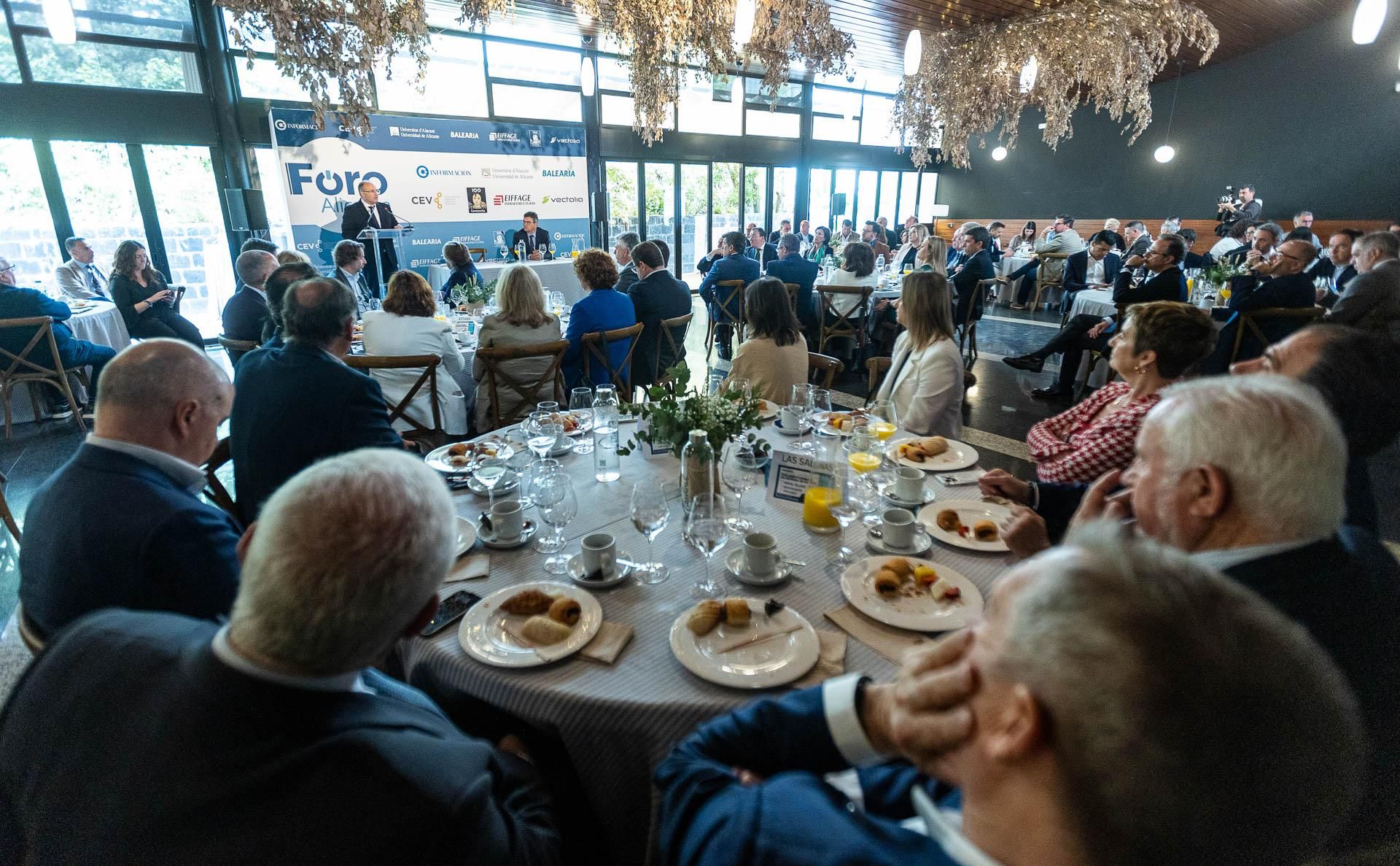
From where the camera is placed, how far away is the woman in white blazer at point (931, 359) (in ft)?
9.30

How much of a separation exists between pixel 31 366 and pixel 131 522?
16.5 ft

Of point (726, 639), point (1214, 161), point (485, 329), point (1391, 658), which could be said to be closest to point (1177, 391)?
point (1391, 658)

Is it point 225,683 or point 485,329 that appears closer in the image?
point 225,683

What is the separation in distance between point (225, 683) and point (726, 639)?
0.86m

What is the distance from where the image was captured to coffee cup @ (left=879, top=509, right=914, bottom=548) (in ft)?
5.33

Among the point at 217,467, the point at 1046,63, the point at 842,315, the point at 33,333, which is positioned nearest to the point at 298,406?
the point at 217,467

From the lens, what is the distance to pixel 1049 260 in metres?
9.95

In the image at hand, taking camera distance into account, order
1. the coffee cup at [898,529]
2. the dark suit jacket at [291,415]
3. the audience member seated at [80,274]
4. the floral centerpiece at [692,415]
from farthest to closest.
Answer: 1. the audience member seated at [80,274]
2. the dark suit jacket at [291,415]
3. the floral centerpiece at [692,415]
4. the coffee cup at [898,529]

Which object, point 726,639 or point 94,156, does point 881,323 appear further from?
point 94,156

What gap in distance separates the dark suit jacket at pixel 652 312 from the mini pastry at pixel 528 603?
3393 mm

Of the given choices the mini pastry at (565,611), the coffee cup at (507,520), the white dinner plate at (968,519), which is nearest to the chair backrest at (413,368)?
the coffee cup at (507,520)

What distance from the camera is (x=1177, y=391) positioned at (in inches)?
48.4

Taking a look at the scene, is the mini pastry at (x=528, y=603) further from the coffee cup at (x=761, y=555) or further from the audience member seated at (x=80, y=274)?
the audience member seated at (x=80, y=274)

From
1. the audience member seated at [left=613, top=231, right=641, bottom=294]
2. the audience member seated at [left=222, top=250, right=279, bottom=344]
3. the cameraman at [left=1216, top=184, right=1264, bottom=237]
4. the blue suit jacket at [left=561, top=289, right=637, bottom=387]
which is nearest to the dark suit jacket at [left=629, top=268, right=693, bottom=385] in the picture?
the blue suit jacket at [left=561, top=289, right=637, bottom=387]
